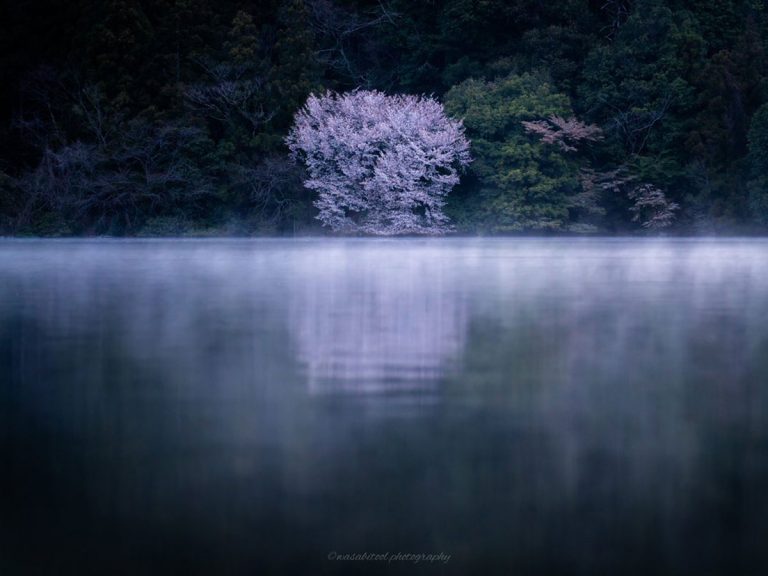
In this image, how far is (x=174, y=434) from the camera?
357 centimetres

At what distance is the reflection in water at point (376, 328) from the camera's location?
494cm

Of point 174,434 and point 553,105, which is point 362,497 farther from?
point 553,105

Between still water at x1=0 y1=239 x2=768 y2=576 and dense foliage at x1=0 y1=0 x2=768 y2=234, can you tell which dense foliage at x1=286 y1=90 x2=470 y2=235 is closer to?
dense foliage at x1=0 y1=0 x2=768 y2=234

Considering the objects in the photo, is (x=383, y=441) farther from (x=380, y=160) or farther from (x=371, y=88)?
(x=371, y=88)

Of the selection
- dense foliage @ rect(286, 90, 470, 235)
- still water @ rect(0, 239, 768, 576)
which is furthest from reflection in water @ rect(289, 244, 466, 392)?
dense foliage @ rect(286, 90, 470, 235)

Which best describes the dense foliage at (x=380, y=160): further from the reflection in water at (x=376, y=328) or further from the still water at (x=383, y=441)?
the still water at (x=383, y=441)

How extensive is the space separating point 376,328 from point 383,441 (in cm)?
357

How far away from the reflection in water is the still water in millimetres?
36

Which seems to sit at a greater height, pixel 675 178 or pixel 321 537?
pixel 675 178

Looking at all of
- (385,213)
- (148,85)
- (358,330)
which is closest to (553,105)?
(385,213)

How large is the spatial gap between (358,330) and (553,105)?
Result: 2719 centimetres

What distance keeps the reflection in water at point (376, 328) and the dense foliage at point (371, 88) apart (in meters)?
19.2

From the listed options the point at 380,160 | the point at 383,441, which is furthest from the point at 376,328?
the point at 380,160

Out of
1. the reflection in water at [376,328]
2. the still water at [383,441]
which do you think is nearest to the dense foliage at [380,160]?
the reflection in water at [376,328]
